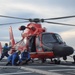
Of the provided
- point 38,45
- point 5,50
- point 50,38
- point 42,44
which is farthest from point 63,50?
point 5,50

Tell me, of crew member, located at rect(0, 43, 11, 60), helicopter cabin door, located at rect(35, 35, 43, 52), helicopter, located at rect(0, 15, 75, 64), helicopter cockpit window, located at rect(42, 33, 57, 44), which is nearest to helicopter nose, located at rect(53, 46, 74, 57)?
helicopter, located at rect(0, 15, 75, 64)

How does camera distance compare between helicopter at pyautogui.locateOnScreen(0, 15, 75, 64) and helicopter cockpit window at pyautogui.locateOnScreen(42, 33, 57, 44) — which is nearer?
helicopter at pyautogui.locateOnScreen(0, 15, 75, 64)

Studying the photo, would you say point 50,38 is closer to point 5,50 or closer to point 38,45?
point 38,45

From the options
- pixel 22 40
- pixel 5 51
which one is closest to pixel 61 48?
pixel 22 40

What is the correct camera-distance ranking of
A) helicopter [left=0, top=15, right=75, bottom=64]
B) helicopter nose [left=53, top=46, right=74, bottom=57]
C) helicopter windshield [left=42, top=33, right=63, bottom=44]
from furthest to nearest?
1. helicopter windshield [left=42, top=33, right=63, bottom=44]
2. helicopter [left=0, top=15, right=75, bottom=64]
3. helicopter nose [left=53, top=46, right=74, bottom=57]

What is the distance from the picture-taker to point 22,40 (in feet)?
73.0

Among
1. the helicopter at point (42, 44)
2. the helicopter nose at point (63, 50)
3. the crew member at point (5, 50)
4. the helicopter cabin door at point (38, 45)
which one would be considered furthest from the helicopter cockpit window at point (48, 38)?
the crew member at point (5, 50)

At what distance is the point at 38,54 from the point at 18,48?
2.69 m

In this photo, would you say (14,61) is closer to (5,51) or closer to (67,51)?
(67,51)

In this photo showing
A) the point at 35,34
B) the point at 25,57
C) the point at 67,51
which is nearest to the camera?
the point at 67,51

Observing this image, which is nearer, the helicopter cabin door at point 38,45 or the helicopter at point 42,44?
the helicopter at point 42,44

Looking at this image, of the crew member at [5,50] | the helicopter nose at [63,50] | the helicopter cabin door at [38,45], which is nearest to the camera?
the helicopter nose at [63,50]

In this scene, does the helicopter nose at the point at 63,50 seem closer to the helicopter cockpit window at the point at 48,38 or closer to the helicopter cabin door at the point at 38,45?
the helicopter cockpit window at the point at 48,38

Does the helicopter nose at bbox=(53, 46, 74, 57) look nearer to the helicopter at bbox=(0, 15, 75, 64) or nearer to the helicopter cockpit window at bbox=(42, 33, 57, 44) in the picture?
the helicopter at bbox=(0, 15, 75, 64)
